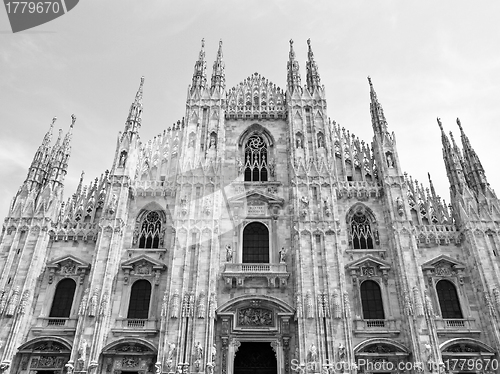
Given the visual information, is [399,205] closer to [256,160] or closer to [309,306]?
[309,306]

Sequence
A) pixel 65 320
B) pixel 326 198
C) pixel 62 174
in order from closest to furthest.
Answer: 1. pixel 65 320
2. pixel 326 198
3. pixel 62 174

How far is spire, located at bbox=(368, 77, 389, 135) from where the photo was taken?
29.6m

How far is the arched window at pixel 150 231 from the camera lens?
26.5 metres

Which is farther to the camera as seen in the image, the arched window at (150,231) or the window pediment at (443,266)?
the arched window at (150,231)

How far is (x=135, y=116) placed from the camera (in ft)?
100

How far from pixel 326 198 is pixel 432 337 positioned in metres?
9.83

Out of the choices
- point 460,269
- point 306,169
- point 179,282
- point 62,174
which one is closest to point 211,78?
A: point 306,169

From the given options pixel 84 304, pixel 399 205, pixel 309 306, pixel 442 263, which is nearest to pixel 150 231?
pixel 84 304

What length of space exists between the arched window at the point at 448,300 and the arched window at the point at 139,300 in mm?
17053

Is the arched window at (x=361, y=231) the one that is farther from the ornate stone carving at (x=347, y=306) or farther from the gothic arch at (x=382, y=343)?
the gothic arch at (x=382, y=343)

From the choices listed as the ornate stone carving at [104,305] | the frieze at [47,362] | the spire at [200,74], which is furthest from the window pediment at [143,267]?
the spire at [200,74]

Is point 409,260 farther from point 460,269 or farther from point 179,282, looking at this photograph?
point 179,282

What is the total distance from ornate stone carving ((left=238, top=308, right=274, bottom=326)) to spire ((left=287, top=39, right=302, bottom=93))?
16505 millimetres

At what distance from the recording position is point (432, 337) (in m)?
22.1
